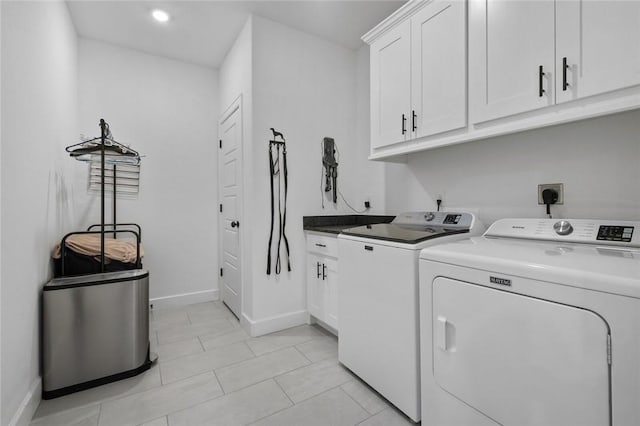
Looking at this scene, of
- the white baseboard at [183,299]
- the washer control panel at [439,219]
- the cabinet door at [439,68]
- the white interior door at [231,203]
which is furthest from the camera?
the white baseboard at [183,299]

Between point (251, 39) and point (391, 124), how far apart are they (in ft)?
4.63

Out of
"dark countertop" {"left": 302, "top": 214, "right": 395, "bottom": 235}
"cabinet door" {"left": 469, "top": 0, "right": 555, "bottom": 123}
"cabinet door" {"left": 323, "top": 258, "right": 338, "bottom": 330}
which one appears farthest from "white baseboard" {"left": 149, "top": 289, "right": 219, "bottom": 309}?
"cabinet door" {"left": 469, "top": 0, "right": 555, "bottom": 123}

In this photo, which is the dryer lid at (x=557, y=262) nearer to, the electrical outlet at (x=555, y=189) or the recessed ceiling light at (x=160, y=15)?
the electrical outlet at (x=555, y=189)

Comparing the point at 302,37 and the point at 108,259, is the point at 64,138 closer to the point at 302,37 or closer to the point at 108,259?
the point at 108,259

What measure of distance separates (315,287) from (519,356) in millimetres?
1689

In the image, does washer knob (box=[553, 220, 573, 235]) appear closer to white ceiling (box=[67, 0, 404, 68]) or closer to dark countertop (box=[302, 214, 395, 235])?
dark countertop (box=[302, 214, 395, 235])

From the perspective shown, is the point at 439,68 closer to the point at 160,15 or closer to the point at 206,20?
the point at 206,20

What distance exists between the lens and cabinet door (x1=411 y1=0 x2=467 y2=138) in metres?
1.60

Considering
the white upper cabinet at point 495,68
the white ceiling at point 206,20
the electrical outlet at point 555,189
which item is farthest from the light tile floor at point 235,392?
the white ceiling at point 206,20

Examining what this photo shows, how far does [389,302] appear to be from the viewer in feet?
4.90

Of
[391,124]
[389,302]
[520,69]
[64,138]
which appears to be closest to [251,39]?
[391,124]

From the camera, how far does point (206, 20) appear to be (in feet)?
8.26

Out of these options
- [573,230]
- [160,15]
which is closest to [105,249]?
[160,15]

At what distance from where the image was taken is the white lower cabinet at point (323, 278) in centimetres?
224
